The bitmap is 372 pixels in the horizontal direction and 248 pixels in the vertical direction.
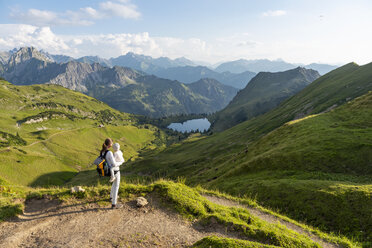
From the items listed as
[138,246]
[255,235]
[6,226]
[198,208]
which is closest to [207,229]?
[198,208]

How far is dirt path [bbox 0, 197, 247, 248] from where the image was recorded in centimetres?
1291

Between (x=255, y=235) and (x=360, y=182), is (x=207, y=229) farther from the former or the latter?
(x=360, y=182)

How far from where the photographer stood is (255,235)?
541 inches

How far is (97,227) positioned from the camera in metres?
14.2

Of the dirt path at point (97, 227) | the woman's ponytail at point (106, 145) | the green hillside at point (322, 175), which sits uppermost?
the woman's ponytail at point (106, 145)

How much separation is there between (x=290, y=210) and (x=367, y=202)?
728cm

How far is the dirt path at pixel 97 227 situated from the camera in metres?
12.9

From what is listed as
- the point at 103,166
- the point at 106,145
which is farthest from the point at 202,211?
the point at 106,145

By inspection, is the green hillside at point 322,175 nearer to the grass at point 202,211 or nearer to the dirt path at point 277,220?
the dirt path at point 277,220

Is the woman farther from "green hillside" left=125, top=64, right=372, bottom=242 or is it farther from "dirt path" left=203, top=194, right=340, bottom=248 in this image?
"green hillside" left=125, top=64, right=372, bottom=242

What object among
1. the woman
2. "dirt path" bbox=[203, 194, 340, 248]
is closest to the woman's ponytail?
the woman

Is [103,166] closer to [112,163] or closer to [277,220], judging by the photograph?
[112,163]

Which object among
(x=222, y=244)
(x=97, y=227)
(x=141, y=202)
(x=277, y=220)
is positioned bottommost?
(x=277, y=220)

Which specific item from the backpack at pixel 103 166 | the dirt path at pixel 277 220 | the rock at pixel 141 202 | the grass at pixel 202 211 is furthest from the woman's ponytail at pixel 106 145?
the dirt path at pixel 277 220
